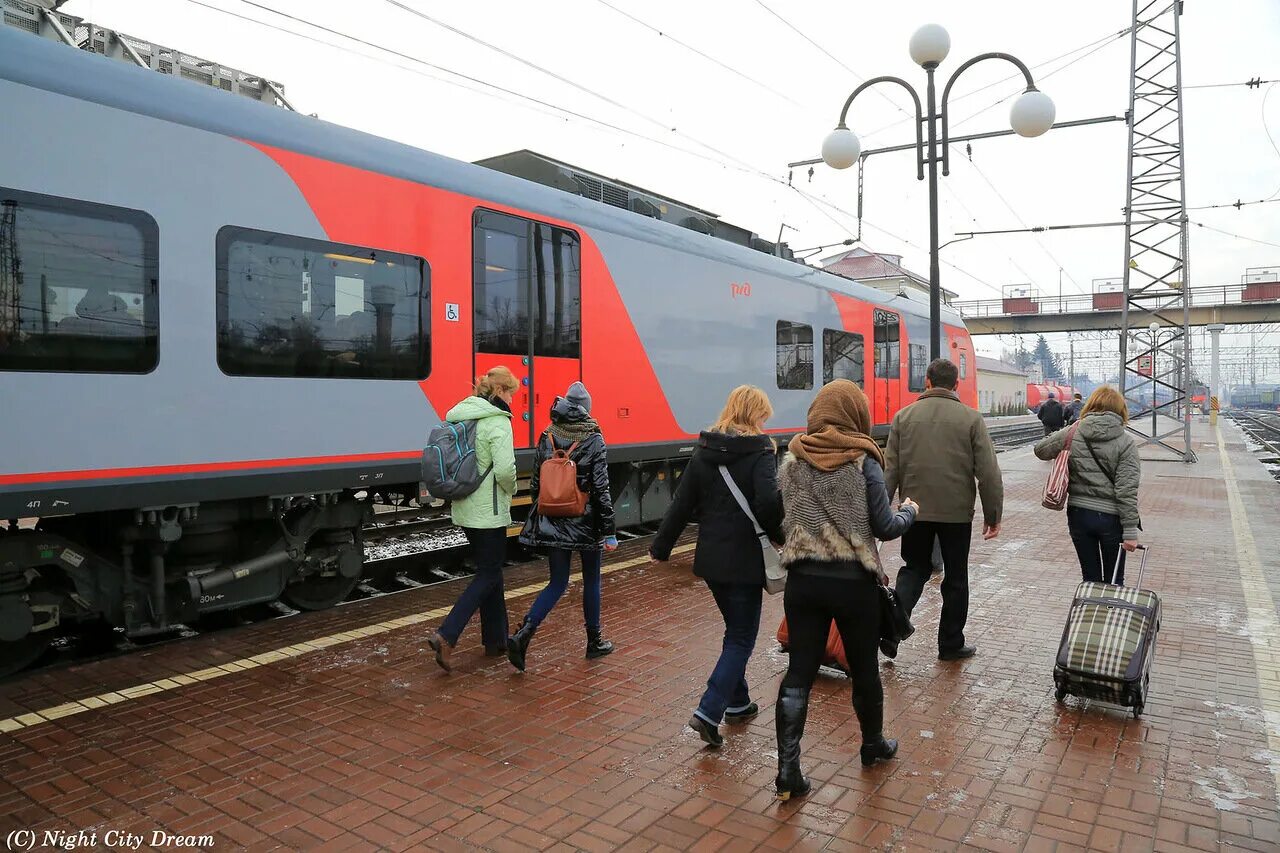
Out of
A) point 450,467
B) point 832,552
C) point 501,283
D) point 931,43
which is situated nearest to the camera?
point 832,552

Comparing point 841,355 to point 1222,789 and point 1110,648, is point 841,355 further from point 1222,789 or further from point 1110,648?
point 1222,789

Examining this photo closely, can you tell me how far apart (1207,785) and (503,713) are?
10.9 ft

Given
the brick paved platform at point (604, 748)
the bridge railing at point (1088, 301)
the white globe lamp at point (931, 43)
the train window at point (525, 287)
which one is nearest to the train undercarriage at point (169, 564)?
the brick paved platform at point (604, 748)

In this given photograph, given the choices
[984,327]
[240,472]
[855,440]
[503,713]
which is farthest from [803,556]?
[984,327]

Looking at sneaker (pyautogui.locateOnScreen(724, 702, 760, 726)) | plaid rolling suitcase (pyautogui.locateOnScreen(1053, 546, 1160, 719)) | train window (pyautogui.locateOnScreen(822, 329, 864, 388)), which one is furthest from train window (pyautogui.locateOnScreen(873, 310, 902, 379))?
sneaker (pyautogui.locateOnScreen(724, 702, 760, 726))

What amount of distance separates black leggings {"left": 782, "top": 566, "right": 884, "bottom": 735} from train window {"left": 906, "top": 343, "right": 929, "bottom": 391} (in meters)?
12.5

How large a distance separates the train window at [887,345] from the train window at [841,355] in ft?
2.58

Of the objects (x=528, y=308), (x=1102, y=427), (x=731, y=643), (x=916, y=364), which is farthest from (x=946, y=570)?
(x=916, y=364)

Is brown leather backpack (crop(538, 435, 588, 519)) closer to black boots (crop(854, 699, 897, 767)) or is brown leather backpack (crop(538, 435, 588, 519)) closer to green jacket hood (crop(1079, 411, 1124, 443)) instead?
black boots (crop(854, 699, 897, 767))

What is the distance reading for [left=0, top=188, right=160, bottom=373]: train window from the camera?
457cm

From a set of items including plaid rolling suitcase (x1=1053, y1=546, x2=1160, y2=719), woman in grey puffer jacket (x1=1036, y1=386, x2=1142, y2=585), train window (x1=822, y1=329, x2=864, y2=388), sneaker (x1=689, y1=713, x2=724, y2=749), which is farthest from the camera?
train window (x1=822, y1=329, x2=864, y2=388)

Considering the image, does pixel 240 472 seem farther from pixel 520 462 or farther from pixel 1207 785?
pixel 1207 785

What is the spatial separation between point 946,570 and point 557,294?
13.8 ft

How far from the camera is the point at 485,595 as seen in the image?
17.7 feet
